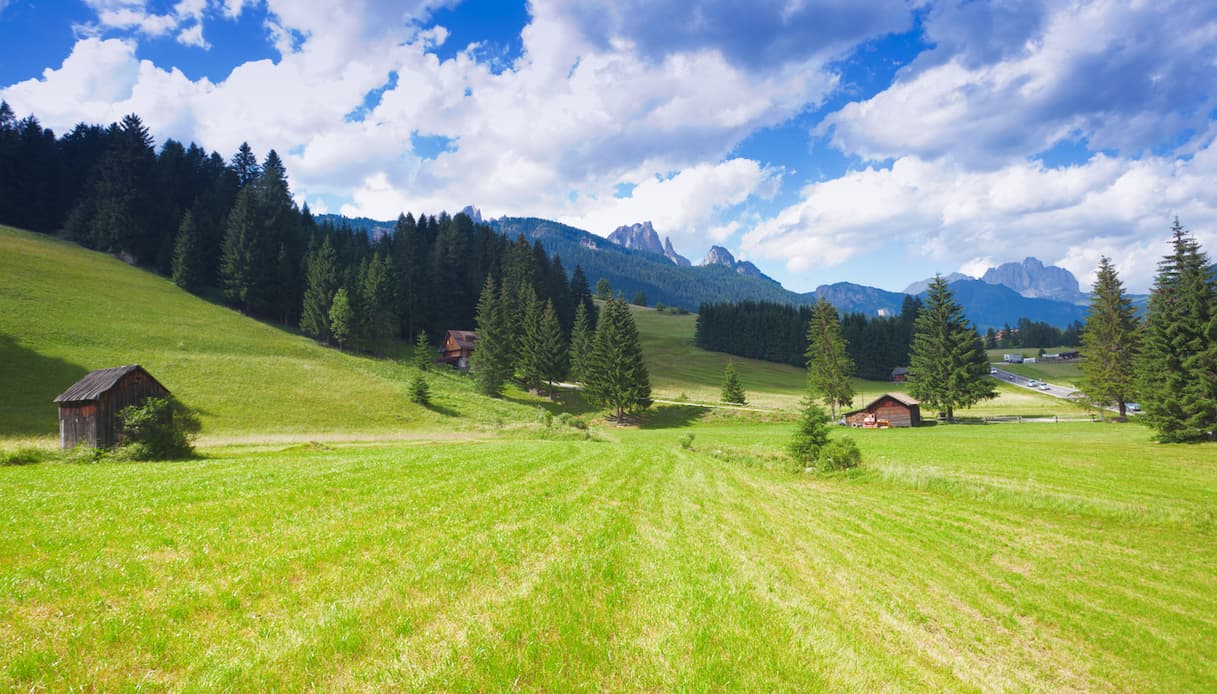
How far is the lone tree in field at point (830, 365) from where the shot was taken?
222ft

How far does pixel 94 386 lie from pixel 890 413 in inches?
2834

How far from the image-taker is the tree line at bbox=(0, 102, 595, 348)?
240ft

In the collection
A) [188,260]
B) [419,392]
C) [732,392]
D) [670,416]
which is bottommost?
[670,416]

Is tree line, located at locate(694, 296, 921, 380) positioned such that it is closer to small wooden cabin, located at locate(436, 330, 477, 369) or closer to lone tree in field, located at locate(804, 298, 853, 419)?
lone tree in field, located at locate(804, 298, 853, 419)

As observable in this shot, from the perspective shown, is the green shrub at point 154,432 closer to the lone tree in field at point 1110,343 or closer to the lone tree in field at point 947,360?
the lone tree in field at point 947,360

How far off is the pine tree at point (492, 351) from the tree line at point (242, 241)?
890 cm

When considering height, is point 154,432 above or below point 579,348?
below

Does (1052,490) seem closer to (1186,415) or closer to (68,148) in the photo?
(1186,415)

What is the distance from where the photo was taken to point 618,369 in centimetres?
A: 6247

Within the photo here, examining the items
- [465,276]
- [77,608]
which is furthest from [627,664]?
[465,276]

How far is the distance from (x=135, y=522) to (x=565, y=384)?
71.4 m

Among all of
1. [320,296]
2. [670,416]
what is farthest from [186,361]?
[670,416]

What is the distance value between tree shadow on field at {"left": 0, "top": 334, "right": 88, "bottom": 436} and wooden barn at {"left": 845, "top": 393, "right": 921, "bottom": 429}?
247ft

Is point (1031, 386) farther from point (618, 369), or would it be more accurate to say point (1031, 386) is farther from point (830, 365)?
point (618, 369)
